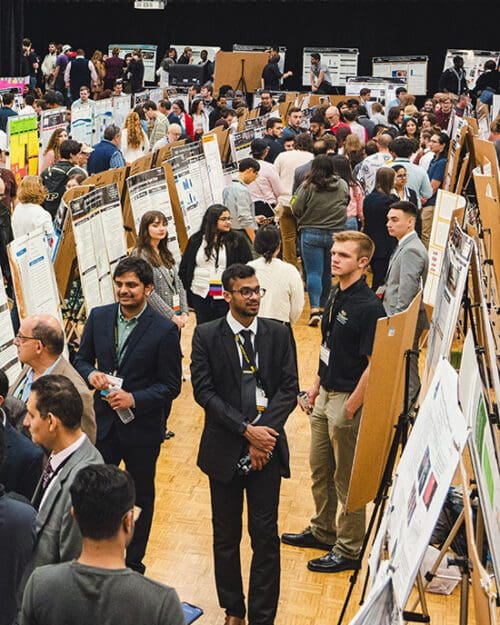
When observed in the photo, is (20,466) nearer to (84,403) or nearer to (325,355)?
(84,403)

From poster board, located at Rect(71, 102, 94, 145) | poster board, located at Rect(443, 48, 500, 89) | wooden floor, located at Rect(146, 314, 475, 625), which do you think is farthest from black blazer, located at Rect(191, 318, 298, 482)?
poster board, located at Rect(443, 48, 500, 89)

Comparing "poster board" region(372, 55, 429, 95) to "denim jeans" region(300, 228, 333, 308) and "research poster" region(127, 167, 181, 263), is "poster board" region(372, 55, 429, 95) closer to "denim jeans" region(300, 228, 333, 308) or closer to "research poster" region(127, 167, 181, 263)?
"denim jeans" region(300, 228, 333, 308)

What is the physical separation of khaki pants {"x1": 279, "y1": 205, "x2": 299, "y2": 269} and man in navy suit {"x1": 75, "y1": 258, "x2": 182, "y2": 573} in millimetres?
5175

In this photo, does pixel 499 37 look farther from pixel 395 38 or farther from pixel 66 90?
pixel 66 90

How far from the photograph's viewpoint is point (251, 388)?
4102 millimetres

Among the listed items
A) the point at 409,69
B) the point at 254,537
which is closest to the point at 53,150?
the point at 254,537

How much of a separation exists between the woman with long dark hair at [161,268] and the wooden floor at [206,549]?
2.87 feet

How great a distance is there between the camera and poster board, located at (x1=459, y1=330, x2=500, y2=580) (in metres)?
2.30

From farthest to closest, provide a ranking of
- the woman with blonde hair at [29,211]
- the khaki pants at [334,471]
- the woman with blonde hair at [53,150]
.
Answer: the woman with blonde hair at [53,150] → the woman with blonde hair at [29,211] → the khaki pants at [334,471]

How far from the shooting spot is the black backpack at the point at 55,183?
316 inches

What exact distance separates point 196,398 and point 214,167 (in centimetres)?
566

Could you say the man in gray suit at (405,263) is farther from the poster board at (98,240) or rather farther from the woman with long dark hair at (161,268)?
the poster board at (98,240)

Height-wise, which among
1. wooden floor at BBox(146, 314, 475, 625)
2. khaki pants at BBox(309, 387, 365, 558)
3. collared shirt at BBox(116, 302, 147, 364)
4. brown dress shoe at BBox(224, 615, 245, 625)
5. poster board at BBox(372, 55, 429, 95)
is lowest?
wooden floor at BBox(146, 314, 475, 625)

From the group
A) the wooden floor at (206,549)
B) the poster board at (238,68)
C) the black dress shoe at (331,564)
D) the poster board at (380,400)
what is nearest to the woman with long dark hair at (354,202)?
the wooden floor at (206,549)
